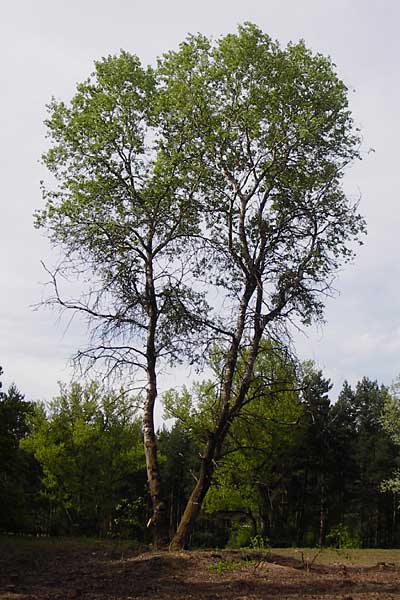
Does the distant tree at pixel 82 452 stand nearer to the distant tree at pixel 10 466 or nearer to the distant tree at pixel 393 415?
the distant tree at pixel 10 466

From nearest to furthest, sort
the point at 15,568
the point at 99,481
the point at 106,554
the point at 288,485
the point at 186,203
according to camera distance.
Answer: the point at 15,568 → the point at 106,554 → the point at 186,203 → the point at 99,481 → the point at 288,485

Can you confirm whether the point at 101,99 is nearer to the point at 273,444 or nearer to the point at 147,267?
the point at 147,267

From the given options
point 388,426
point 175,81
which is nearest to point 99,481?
point 388,426

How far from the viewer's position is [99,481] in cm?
3262

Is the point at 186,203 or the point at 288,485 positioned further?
the point at 288,485

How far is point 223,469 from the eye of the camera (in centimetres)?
2995

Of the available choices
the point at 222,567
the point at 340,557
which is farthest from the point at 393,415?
the point at 222,567

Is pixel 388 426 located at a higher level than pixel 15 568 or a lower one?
higher

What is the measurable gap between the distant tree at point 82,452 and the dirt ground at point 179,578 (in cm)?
1831

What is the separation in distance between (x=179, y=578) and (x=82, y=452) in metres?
23.3

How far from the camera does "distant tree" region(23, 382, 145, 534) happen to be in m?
31.1

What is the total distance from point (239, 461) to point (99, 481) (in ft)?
24.8

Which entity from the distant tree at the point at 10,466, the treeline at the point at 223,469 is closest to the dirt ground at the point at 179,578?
the treeline at the point at 223,469

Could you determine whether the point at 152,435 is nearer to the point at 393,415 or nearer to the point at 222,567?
the point at 222,567
